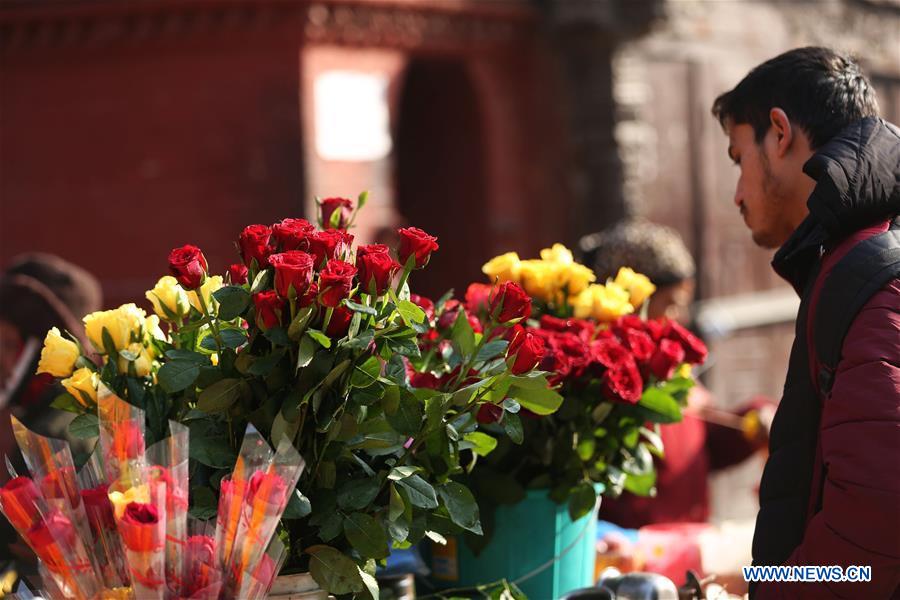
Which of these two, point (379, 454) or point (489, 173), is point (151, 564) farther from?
point (489, 173)

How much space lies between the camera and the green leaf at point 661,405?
184cm

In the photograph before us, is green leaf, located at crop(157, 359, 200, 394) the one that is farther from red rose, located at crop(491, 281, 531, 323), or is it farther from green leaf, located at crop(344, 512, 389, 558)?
red rose, located at crop(491, 281, 531, 323)

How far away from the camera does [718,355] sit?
6418mm

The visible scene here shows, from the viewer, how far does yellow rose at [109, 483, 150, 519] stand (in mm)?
1227

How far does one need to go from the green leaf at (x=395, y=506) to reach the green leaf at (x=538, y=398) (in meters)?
0.22

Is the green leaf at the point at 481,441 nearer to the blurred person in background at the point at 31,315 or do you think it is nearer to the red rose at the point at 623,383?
the red rose at the point at 623,383

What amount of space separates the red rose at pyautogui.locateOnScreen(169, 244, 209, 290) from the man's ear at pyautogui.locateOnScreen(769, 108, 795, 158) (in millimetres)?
865

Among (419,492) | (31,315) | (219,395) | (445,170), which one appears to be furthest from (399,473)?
(445,170)

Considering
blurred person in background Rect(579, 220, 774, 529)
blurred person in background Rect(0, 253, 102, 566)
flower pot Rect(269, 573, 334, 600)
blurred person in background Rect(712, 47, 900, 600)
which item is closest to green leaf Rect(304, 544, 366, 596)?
flower pot Rect(269, 573, 334, 600)

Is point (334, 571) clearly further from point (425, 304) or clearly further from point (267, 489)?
point (425, 304)

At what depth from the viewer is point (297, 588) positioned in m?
1.42

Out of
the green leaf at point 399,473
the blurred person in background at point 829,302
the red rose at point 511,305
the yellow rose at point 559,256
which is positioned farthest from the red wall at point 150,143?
the green leaf at point 399,473

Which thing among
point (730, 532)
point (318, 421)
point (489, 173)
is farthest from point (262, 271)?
point (489, 173)

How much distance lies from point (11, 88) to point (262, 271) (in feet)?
13.0
